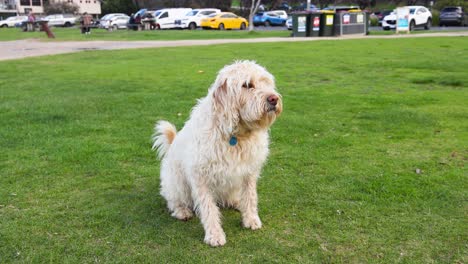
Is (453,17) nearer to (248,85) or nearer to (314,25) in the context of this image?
(314,25)

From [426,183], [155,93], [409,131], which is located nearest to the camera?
[426,183]

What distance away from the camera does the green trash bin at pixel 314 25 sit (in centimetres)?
2883

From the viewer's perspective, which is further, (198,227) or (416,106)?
(416,106)

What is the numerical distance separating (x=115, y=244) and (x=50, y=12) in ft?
293

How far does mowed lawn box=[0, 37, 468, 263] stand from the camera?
3656mm

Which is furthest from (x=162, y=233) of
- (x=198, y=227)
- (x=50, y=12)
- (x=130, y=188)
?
(x=50, y=12)

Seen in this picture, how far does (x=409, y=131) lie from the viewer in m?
6.78

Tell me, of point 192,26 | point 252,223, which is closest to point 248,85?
point 252,223

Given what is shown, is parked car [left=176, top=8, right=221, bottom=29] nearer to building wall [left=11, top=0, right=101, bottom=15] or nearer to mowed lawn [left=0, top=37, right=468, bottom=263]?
mowed lawn [left=0, top=37, right=468, bottom=263]

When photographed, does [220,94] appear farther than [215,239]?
No

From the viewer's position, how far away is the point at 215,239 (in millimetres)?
3699

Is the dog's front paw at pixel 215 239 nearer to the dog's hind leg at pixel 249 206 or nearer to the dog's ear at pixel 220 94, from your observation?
the dog's hind leg at pixel 249 206

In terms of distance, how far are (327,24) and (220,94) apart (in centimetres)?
2663

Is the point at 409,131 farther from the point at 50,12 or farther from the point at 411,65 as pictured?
the point at 50,12
